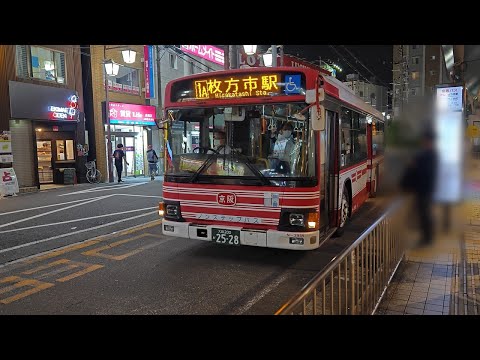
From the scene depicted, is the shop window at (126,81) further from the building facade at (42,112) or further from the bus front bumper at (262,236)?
the bus front bumper at (262,236)

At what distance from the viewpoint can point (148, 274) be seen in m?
6.29

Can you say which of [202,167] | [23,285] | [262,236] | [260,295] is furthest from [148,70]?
[260,295]

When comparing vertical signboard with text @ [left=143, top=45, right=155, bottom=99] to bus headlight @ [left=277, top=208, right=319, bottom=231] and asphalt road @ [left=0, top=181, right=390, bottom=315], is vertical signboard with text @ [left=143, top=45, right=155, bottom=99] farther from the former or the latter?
bus headlight @ [left=277, top=208, right=319, bottom=231]

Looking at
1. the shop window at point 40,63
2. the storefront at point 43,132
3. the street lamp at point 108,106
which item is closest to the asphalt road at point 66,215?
the storefront at point 43,132

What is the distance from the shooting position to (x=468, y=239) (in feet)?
25.1

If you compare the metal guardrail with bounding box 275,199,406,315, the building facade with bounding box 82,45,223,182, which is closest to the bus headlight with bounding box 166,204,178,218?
the metal guardrail with bounding box 275,199,406,315

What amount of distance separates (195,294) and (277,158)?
2.30 meters

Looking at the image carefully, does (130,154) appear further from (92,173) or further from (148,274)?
(148,274)

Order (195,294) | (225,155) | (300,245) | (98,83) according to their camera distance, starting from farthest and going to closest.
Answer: (98,83) < (225,155) < (300,245) < (195,294)

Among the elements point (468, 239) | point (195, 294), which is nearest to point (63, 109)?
point (195, 294)

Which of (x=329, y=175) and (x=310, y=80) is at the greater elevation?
(x=310, y=80)

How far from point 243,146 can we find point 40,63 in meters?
14.9

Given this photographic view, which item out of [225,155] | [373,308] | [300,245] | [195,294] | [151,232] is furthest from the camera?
[151,232]

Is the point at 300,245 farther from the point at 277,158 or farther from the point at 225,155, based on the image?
the point at 225,155
